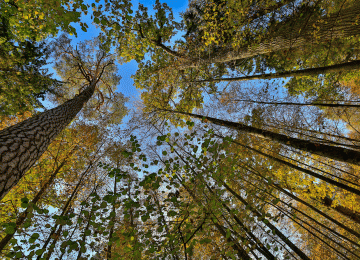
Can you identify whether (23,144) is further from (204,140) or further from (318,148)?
(318,148)

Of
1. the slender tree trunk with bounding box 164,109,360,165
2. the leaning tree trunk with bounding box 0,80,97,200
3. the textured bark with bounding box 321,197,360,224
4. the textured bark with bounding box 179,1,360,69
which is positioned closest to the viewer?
the leaning tree trunk with bounding box 0,80,97,200

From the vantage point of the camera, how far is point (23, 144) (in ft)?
7.98

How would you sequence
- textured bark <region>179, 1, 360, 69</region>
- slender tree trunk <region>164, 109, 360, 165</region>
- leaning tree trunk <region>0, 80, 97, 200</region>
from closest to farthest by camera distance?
1. leaning tree trunk <region>0, 80, 97, 200</region>
2. slender tree trunk <region>164, 109, 360, 165</region>
3. textured bark <region>179, 1, 360, 69</region>

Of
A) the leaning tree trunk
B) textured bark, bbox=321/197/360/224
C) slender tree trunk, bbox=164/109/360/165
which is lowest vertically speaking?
textured bark, bbox=321/197/360/224

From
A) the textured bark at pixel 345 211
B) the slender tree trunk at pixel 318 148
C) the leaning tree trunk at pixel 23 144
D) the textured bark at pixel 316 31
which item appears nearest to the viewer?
the leaning tree trunk at pixel 23 144

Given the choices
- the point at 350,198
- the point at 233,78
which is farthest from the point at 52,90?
the point at 350,198

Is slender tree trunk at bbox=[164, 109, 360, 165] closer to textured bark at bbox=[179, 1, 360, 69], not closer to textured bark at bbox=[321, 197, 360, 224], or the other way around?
textured bark at bbox=[179, 1, 360, 69]

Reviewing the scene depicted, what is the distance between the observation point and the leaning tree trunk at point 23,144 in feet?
6.70

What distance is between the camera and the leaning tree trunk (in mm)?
2041

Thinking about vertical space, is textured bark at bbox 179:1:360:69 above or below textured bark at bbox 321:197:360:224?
above

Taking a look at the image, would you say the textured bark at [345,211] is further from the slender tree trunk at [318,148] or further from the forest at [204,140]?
the slender tree trunk at [318,148]

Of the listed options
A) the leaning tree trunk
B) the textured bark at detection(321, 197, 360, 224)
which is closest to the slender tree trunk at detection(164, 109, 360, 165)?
the textured bark at detection(321, 197, 360, 224)

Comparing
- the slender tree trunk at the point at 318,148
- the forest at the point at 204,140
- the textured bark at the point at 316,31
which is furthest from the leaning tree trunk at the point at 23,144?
the textured bark at the point at 316,31

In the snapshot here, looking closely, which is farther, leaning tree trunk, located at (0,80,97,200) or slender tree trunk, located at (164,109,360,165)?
slender tree trunk, located at (164,109,360,165)
